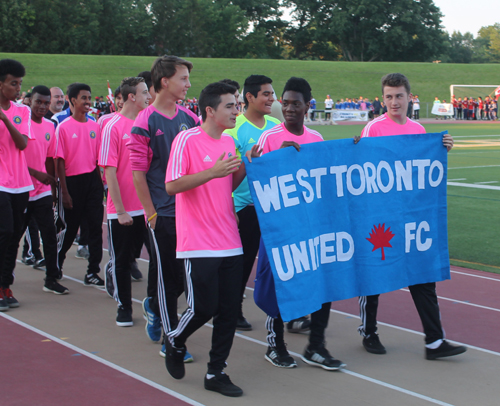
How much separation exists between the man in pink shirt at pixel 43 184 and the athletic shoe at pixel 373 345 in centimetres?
346

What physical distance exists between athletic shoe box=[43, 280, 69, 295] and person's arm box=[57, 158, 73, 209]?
2.93ft

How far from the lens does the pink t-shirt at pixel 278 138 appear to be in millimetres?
4715

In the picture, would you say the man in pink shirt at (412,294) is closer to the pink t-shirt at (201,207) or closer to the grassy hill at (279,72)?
the pink t-shirt at (201,207)

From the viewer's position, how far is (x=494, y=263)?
803cm

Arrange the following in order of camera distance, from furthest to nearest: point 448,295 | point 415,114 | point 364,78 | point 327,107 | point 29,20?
point 29,20 → point 364,78 → point 415,114 → point 327,107 → point 448,295

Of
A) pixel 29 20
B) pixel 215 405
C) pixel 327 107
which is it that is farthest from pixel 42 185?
pixel 29 20

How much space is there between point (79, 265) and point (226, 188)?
4.68m

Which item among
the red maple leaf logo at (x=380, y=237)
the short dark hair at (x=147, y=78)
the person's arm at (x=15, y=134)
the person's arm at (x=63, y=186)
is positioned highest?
the short dark hair at (x=147, y=78)

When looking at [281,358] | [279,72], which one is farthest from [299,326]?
[279,72]

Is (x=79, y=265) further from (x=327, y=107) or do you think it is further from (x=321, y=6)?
(x=321, y=6)

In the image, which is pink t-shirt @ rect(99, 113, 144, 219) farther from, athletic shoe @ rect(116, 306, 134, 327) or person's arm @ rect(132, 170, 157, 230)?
person's arm @ rect(132, 170, 157, 230)

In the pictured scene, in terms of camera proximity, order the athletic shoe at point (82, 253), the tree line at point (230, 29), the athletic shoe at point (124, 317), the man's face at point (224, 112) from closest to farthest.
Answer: the man's face at point (224, 112) < the athletic shoe at point (124, 317) < the athletic shoe at point (82, 253) < the tree line at point (230, 29)

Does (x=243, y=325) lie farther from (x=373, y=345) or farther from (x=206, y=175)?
(x=206, y=175)

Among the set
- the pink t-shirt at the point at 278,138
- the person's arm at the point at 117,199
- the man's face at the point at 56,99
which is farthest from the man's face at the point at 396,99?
the man's face at the point at 56,99
